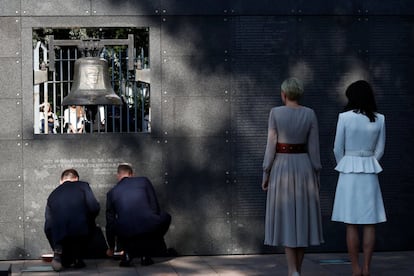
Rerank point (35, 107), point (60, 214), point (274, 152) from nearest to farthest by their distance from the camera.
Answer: point (274, 152)
point (60, 214)
point (35, 107)

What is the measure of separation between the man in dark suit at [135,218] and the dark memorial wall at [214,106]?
0.62 m

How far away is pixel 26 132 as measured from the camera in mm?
11414

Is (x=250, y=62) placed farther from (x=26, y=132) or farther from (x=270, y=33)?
(x=26, y=132)

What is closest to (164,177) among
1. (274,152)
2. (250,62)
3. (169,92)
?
(169,92)

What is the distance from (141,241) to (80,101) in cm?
176

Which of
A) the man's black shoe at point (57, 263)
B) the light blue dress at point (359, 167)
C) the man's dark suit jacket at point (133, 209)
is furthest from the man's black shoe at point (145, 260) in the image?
the light blue dress at point (359, 167)

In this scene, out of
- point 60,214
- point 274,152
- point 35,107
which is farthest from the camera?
point 35,107

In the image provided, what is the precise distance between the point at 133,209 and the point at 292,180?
250 centimetres

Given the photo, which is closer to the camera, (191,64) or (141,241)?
(141,241)

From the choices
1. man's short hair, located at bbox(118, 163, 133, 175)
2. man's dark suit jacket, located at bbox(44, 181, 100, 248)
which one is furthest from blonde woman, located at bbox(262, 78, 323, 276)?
man's dark suit jacket, located at bbox(44, 181, 100, 248)

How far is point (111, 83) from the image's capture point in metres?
11.7

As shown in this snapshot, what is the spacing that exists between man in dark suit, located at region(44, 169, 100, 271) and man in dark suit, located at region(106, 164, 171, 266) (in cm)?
23

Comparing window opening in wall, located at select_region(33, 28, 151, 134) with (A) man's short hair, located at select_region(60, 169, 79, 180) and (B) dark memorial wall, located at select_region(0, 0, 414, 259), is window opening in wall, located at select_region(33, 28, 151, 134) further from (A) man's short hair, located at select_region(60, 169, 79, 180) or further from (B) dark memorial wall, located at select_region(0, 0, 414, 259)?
(A) man's short hair, located at select_region(60, 169, 79, 180)

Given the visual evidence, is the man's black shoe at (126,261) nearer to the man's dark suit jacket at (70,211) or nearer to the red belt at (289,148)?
the man's dark suit jacket at (70,211)
